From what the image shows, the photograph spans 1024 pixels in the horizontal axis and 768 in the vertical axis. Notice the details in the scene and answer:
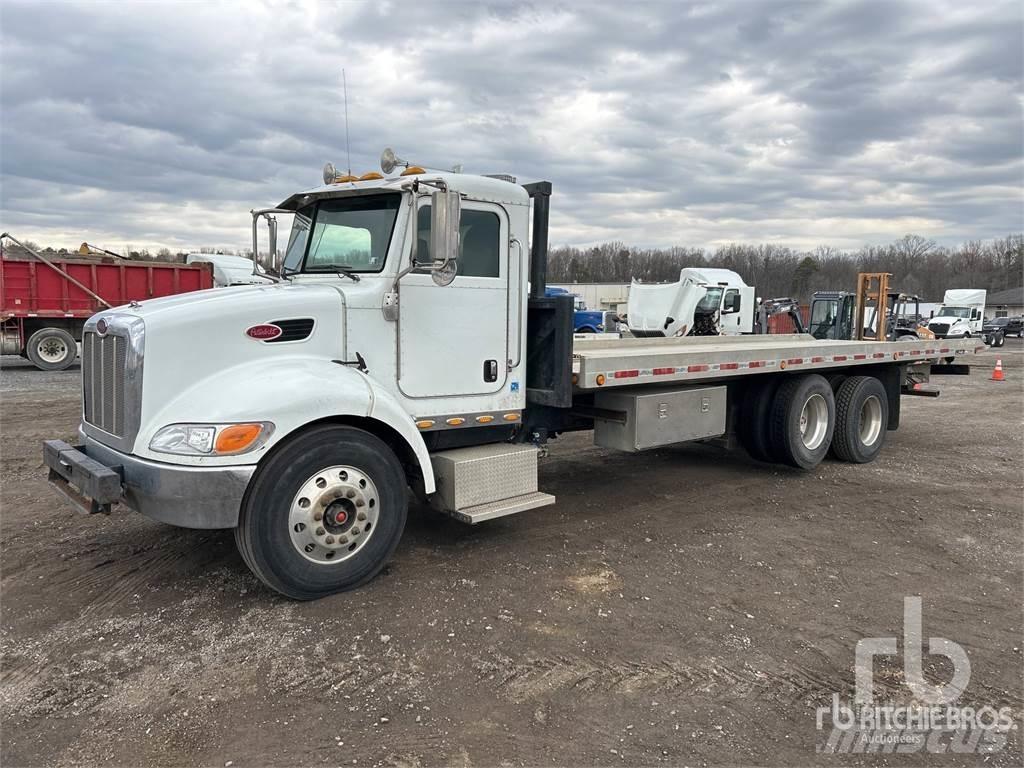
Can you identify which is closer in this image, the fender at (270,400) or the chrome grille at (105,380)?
the fender at (270,400)

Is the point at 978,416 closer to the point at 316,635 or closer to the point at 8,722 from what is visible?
the point at 316,635

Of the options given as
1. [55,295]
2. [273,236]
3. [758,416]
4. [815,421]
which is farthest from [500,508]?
[55,295]

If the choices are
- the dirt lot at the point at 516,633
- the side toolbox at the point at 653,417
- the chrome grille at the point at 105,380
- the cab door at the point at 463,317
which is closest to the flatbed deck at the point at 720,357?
the side toolbox at the point at 653,417

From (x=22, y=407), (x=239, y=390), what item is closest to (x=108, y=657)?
(x=239, y=390)

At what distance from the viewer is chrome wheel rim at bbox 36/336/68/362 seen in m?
17.2

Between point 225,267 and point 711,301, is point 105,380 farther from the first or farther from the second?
point 711,301

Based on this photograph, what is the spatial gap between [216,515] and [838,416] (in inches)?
268

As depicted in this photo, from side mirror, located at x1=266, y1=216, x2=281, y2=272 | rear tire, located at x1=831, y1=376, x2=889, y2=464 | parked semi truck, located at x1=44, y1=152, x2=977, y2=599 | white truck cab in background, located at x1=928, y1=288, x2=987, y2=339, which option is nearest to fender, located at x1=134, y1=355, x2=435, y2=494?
parked semi truck, located at x1=44, y1=152, x2=977, y2=599

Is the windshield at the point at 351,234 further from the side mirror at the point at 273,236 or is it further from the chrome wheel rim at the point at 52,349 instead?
the chrome wheel rim at the point at 52,349

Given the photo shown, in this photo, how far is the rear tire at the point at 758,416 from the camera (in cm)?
761

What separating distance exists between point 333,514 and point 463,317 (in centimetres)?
160

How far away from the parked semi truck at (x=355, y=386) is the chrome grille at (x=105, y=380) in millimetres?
20

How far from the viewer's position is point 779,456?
7637 mm

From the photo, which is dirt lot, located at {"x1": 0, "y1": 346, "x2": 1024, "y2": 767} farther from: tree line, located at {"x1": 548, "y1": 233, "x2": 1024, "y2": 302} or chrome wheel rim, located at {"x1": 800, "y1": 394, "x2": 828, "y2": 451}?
tree line, located at {"x1": 548, "y1": 233, "x2": 1024, "y2": 302}
